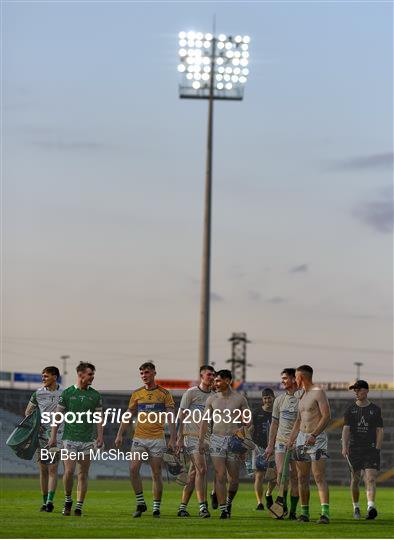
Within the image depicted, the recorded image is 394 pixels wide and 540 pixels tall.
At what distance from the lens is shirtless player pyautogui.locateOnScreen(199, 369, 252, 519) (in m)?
19.4

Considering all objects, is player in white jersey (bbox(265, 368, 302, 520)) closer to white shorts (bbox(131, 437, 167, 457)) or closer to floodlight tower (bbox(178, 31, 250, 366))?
white shorts (bbox(131, 437, 167, 457))

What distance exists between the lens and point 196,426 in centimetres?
1980

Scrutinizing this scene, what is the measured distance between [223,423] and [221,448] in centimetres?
41

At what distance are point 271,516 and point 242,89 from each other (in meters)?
27.2

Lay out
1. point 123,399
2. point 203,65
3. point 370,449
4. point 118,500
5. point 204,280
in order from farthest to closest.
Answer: point 123,399
point 203,65
point 204,280
point 118,500
point 370,449

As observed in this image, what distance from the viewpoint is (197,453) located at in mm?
19672

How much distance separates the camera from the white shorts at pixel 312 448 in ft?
61.5

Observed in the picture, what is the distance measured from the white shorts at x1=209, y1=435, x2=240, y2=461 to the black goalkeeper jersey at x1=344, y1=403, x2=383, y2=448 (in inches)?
79.4

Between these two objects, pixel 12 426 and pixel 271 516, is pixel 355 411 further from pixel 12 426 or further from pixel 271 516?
pixel 12 426

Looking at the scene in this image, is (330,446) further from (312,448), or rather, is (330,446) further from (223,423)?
(312,448)

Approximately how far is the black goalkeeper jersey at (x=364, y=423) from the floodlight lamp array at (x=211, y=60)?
24.5 meters

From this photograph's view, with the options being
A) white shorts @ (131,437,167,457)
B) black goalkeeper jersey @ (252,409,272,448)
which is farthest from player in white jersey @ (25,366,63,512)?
black goalkeeper jersey @ (252,409,272,448)

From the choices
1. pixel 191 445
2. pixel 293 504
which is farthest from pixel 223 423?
pixel 293 504

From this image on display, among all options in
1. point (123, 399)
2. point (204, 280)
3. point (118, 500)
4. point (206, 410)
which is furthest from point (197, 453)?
point (123, 399)
